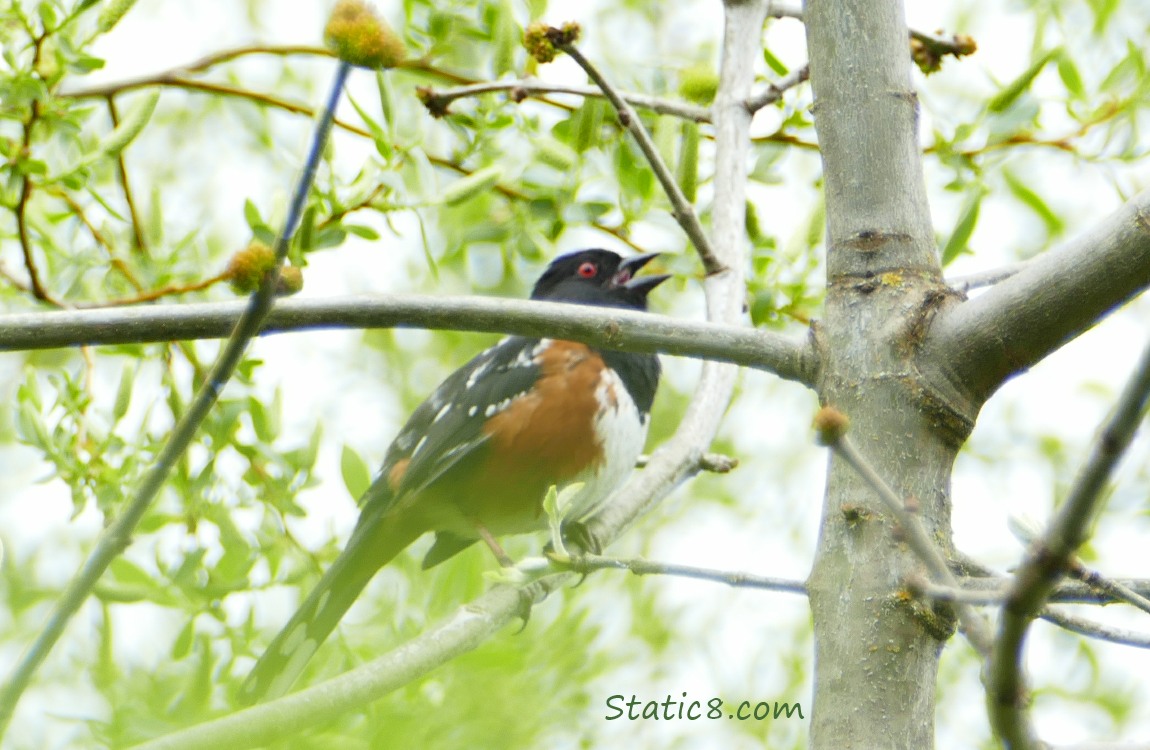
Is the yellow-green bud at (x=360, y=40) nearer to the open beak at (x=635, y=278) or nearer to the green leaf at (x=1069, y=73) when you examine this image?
the green leaf at (x=1069, y=73)

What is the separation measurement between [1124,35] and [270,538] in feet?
6.65

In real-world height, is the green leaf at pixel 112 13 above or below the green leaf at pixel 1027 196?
below

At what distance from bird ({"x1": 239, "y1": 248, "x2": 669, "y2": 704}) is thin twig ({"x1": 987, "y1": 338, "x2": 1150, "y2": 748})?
92.5 inches

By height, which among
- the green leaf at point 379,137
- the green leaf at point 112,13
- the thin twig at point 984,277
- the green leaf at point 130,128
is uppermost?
the green leaf at point 112,13

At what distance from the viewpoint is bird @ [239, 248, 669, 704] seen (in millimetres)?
3371

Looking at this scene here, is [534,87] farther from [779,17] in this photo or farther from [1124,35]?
[1124,35]

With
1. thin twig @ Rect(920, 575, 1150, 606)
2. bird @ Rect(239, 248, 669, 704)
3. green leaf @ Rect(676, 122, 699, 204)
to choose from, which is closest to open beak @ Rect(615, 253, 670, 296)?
bird @ Rect(239, 248, 669, 704)

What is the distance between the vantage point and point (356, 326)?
1.32 metres

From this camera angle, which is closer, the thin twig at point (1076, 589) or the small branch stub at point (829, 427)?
the small branch stub at point (829, 427)

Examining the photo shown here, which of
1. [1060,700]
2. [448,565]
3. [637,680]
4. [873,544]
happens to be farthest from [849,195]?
[1060,700]

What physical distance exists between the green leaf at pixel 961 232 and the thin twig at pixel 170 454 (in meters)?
1.28

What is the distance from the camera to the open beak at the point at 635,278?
3676 mm

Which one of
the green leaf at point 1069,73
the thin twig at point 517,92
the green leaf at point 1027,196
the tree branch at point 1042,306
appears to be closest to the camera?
the tree branch at point 1042,306

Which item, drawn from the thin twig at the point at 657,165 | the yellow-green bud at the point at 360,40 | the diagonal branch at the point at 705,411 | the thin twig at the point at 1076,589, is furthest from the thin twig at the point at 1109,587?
the thin twig at the point at 657,165
